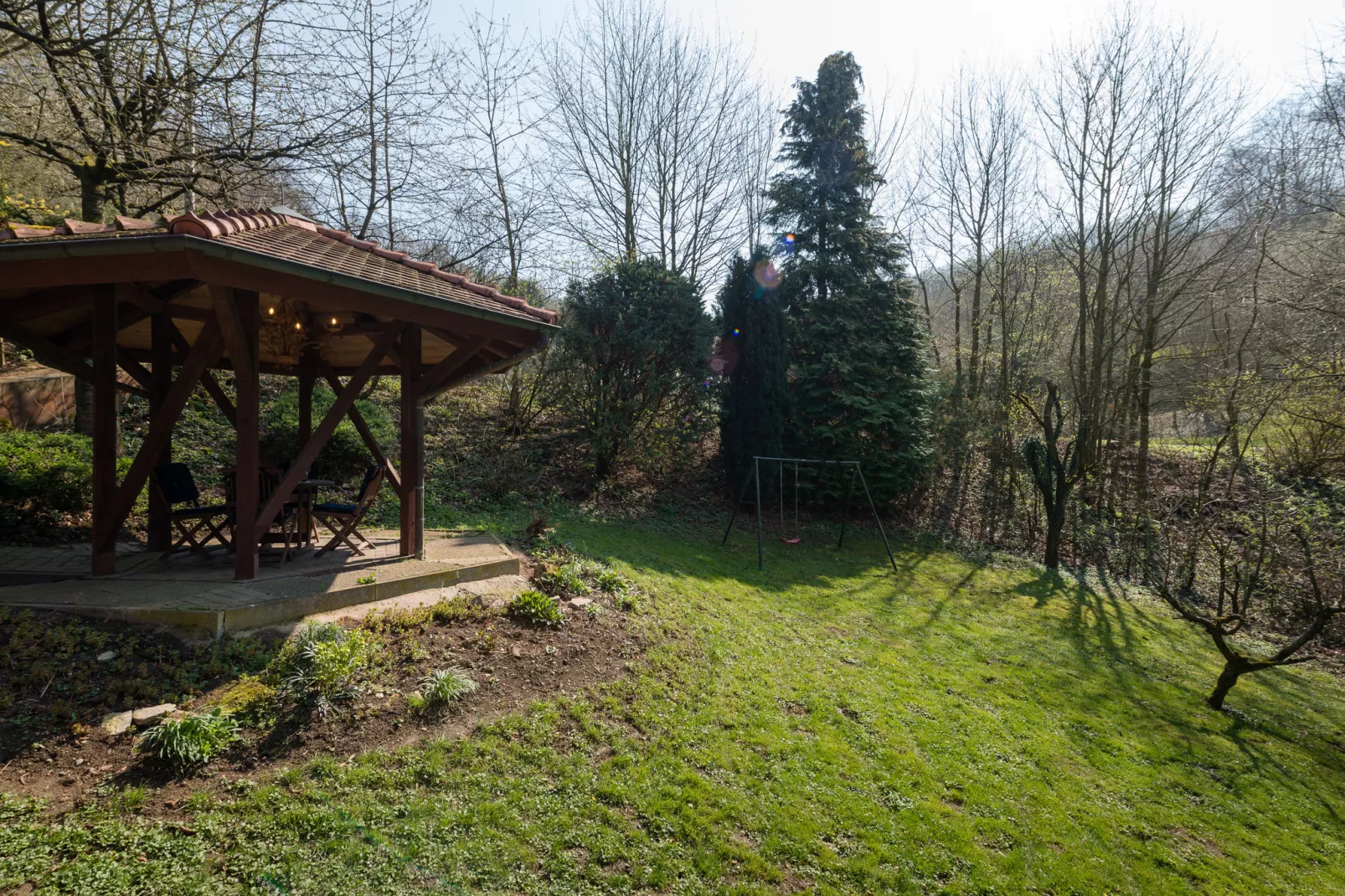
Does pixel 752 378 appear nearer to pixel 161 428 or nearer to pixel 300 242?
pixel 300 242

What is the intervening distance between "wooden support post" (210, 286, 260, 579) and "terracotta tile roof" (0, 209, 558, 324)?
0.51m

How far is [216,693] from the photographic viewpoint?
11.3ft

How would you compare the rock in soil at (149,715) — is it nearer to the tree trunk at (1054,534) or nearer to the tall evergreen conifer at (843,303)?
the tall evergreen conifer at (843,303)

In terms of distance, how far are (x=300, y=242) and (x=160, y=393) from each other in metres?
2.21

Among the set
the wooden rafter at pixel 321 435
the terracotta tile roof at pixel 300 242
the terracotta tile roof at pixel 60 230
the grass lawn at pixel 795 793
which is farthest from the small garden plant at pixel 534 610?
the terracotta tile roof at pixel 60 230

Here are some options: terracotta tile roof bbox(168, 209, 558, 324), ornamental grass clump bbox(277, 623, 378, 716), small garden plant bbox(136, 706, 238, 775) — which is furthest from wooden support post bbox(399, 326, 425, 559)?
small garden plant bbox(136, 706, 238, 775)

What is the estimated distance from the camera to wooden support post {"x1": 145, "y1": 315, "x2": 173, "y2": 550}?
5.41m

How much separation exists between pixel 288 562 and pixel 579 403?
7134 millimetres

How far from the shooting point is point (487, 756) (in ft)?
11.4

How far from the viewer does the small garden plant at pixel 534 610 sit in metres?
5.18

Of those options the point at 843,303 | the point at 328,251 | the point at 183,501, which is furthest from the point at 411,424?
the point at 843,303

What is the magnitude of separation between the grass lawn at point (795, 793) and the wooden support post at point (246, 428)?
7.39 ft

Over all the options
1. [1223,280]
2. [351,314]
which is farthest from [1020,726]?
[1223,280]

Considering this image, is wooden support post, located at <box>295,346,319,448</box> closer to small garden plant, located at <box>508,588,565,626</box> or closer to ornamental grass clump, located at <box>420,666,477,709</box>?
small garden plant, located at <box>508,588,565,626</box>
